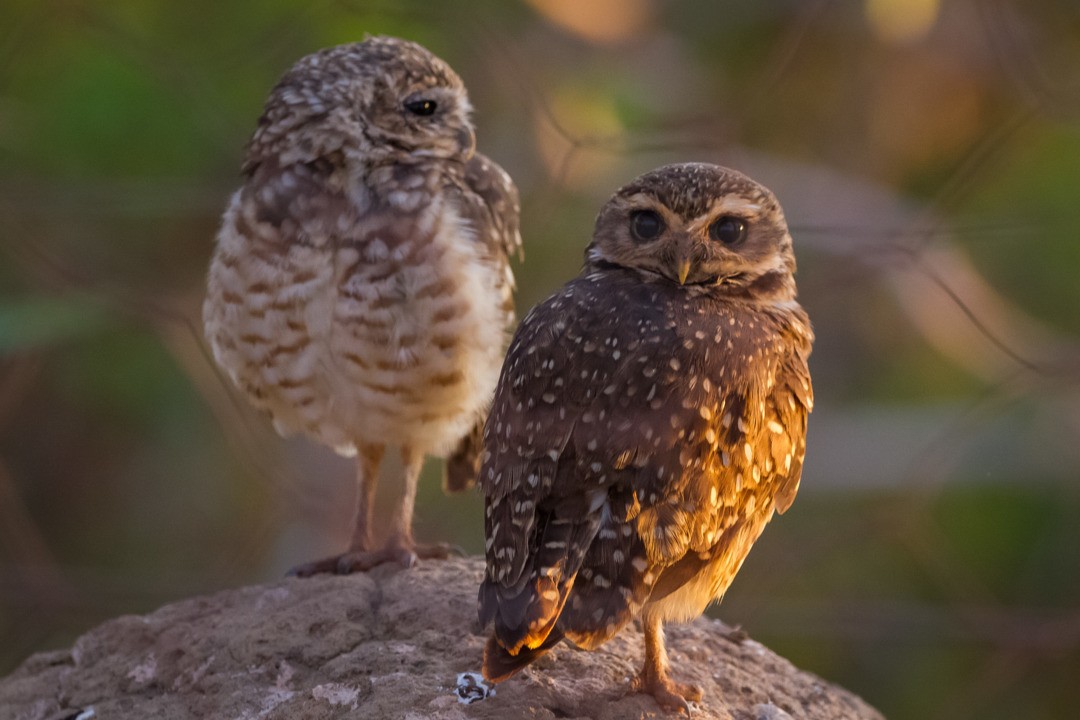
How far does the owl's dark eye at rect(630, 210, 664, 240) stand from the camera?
165 cm

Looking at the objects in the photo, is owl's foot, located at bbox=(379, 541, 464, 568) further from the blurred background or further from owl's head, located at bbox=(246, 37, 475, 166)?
the blurred background

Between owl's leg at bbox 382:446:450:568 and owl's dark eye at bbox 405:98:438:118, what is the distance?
53cm

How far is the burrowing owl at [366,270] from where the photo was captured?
2.03 m

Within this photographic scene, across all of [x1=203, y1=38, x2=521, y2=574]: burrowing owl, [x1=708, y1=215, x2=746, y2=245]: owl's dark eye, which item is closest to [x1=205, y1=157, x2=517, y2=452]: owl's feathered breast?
[x1=203, y1=38, x2=521, y2=574]: burrowing owl

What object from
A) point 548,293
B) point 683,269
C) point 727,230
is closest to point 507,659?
point 683,269

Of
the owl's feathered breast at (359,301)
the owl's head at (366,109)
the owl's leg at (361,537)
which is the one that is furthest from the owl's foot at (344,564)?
the owl's head at (366,109)

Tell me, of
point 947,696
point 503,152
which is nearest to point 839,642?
point 947,696

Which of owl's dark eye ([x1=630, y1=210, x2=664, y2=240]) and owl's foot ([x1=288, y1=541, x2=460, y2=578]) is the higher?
owl's dark eye ([x1=630, y1=210, x2=664, y2=240])

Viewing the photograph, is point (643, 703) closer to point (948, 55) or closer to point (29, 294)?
point (29, 294)

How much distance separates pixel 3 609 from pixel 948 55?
3516mm

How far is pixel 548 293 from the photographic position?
11.9 feet

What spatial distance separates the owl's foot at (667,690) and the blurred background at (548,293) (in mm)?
1468

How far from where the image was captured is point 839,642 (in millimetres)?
3846

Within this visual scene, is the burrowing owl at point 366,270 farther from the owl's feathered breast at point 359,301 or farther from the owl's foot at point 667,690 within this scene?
the owl's foot at point 667,690
